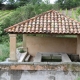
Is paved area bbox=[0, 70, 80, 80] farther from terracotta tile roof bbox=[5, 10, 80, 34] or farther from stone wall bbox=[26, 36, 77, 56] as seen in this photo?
stone wall bbox=[26, 36, 77, 56]

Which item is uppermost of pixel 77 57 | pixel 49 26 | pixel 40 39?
pixel 49 26

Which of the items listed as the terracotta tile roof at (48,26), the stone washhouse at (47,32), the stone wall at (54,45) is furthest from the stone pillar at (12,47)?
the stone wall at (54,45)

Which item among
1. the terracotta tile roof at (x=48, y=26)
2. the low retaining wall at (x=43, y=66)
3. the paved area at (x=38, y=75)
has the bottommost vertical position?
the paved area at (x=38, y=75)

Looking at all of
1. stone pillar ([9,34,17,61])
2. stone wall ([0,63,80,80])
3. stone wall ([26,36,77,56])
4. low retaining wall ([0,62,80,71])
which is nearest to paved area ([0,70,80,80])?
stone wall ([0,63,80,80])

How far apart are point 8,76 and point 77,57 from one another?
6.52m

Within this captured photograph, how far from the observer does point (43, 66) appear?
6312 mm

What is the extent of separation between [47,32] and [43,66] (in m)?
3.18

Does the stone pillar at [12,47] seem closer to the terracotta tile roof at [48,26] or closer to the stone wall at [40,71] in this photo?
the terracotta tile roof at [48,26]

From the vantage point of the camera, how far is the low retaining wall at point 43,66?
247 inches

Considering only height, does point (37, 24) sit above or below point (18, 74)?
above

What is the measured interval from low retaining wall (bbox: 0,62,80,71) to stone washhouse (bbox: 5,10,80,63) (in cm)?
315

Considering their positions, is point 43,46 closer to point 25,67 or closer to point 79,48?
point 79,48

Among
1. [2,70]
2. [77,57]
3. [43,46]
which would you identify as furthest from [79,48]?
[2,70]

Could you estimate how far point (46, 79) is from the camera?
21.0 feet
